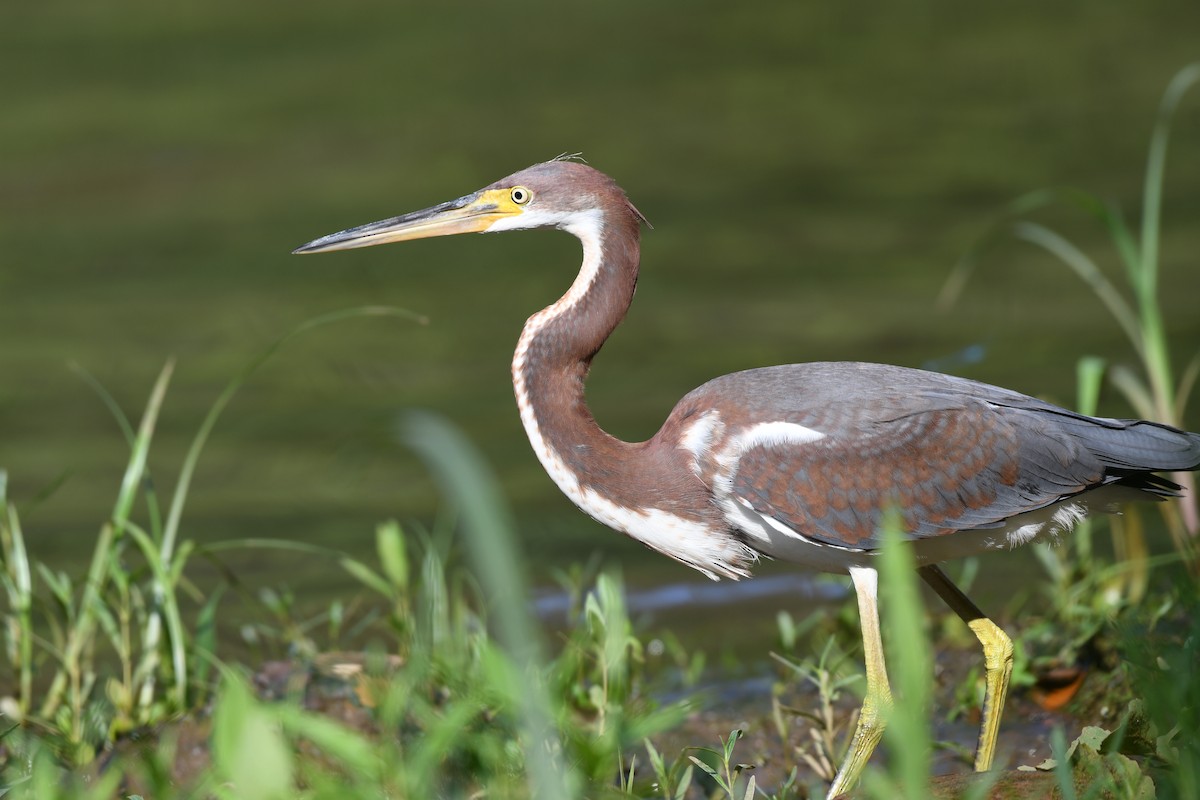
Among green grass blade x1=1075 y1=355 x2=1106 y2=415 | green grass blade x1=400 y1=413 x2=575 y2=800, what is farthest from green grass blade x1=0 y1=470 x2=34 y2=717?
green grass blade x1=1075 y1=355 x2=1106 y2=415

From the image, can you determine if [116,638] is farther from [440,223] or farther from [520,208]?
[520,208]

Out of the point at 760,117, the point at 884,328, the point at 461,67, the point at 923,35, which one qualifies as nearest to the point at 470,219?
the point at 884,328

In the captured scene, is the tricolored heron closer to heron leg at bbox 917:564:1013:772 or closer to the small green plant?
heron leg at bbox 917:564:1013:772

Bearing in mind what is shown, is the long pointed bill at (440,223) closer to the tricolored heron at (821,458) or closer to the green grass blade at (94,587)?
the tricolored heron at (821,458)

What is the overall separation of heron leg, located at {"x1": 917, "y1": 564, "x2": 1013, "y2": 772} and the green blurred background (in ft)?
5.95

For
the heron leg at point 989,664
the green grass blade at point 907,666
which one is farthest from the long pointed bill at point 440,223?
the green grass blade at point 907,666

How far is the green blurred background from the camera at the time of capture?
7.71m

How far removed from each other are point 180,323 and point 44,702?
5186 mm

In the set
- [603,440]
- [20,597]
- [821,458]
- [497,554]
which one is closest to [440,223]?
[603,440]

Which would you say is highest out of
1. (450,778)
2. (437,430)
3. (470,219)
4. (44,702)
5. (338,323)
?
(437,430)

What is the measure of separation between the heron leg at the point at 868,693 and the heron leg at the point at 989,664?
278 millimetres

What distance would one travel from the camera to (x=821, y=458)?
4.10 meters

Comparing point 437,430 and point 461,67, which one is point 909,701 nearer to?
point 437,430

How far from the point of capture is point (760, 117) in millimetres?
13789
